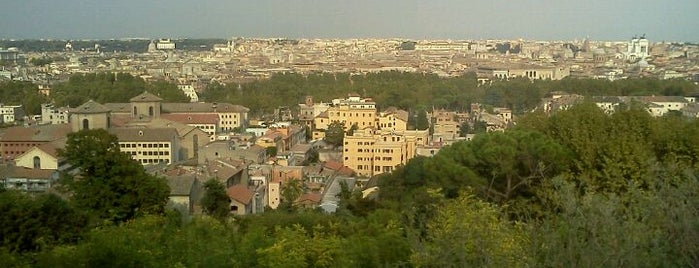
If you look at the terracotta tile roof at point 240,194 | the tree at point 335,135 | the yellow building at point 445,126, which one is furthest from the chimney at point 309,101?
the terracotta tile roof at point 240,194

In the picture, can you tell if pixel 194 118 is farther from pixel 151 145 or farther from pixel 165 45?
pixel 165 45

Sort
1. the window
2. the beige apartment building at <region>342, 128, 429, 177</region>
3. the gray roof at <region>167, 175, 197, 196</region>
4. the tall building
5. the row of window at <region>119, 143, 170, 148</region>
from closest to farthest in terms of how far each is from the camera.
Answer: the gray roof at <region>167, 175, 197, 196</region> < the window < the row of window at <region>119, 143, 170, 148</region> < the beige apartment building at <region>342, 128, 429, 177</region> < the tall building

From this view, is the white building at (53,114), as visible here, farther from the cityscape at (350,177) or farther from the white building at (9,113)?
the white building at (9,113)

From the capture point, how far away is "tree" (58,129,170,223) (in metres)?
6.97

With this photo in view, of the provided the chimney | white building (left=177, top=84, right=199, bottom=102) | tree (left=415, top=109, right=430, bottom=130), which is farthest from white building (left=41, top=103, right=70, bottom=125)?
tree (left=415, top=109, right=430, bottom=130)

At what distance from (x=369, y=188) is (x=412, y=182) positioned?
3222 millimetres

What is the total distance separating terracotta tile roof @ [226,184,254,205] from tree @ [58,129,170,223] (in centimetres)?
199

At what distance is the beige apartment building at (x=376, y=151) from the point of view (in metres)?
14.5

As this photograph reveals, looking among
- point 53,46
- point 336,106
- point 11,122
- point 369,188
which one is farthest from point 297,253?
→ point 53,46

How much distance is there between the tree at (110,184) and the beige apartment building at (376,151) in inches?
295

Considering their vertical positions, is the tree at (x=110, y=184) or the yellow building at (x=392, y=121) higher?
the tree at (x=110, y=184)

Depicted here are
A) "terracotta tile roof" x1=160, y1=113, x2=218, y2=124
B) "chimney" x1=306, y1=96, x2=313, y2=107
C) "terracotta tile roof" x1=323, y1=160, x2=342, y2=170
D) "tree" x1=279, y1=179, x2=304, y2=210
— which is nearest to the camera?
"tree" x1=279, y1=179, x2=304, y2=210

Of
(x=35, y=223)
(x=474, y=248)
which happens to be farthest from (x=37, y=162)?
(x=474, y=248)

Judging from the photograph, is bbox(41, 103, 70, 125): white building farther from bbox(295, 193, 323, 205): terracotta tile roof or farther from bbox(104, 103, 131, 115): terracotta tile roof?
bbox(295, 193, 323, 205): terracotta tile roof
